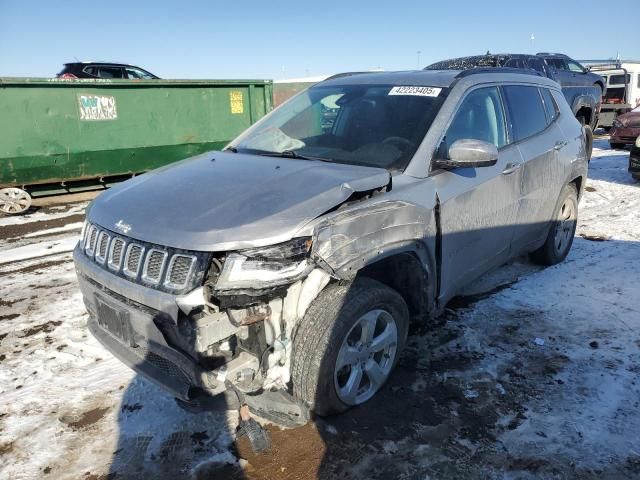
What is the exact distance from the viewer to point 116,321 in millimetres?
2439

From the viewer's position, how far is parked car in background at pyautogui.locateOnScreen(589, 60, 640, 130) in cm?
1655

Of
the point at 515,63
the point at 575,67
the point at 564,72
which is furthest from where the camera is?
the point at 575,67

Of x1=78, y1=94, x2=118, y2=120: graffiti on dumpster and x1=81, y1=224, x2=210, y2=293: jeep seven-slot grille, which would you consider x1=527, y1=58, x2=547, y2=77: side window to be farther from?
x1=81, y1=224, x2=210, y2=293: jeep seven-slot grille

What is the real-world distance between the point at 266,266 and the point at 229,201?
455 mm

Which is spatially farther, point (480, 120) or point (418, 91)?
point (480, 120)

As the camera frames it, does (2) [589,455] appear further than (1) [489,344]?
No

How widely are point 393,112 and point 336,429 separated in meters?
2.04

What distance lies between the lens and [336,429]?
104 inches

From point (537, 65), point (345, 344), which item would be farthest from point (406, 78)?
point (537, 65)

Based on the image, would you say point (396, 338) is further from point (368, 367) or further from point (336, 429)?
point (336, 429)

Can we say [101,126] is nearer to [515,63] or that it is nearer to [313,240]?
[313,240]

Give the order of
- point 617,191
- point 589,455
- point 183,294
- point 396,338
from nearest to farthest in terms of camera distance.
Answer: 1. point 183,294
2. point 589,455
3. point 396,338
4. point 617,191

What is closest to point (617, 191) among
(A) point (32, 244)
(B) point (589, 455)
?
(B) point (589, 455)

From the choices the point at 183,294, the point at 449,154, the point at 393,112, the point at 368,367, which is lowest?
the point at 368,367
